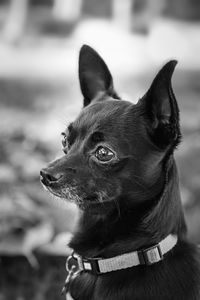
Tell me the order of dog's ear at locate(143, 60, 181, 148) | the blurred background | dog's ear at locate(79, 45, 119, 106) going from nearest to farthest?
dog's ear at locate(143, 60, 181, 148) → dog's ear at locate(79, 45, 119, 106) → the blurred background

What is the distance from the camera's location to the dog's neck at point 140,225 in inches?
60.4

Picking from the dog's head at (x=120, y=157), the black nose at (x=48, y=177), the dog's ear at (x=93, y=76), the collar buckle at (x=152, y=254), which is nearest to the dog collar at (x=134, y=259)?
the collar buckle at (x=152, y=254)

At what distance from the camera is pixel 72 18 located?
2834 mm

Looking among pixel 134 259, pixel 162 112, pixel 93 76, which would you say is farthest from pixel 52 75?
pixel 134 259

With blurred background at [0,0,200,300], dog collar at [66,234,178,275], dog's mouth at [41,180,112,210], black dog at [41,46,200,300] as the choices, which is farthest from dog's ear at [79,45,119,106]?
blurred background at [0,0,200,300]

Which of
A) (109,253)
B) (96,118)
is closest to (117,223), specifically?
(109,253)

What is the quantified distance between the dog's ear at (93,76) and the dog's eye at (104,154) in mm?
338

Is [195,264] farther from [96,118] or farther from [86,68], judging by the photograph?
[86,68]

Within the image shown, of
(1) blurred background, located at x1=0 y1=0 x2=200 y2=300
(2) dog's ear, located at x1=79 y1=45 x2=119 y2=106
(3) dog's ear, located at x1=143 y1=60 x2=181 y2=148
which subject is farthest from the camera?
(1) blurred background, located at x1=0 y1=0 x2=200 y2=300

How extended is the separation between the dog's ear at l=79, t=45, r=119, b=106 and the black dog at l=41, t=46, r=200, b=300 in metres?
0.24

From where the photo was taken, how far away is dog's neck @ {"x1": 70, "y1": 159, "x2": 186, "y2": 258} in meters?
1.54

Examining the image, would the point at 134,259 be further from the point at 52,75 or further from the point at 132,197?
the point at 52,75

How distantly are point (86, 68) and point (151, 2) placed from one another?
46.2 inches

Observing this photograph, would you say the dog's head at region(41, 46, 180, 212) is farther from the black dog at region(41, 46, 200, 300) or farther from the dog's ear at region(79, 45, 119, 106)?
the dog's ear at region(79, 45, 119, 106)
